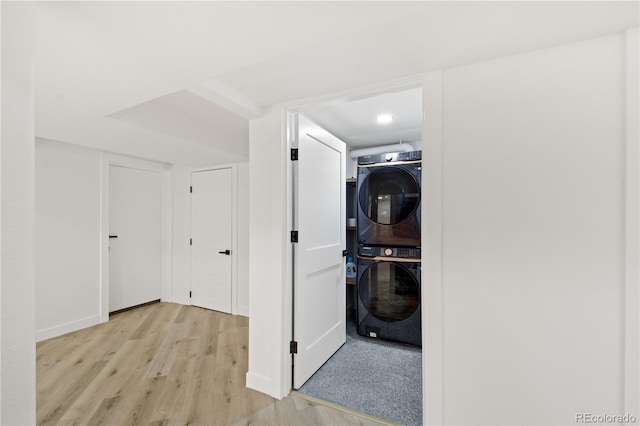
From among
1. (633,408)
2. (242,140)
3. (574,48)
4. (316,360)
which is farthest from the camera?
(242,140)

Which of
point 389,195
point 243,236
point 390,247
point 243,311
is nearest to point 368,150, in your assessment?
point 389,195

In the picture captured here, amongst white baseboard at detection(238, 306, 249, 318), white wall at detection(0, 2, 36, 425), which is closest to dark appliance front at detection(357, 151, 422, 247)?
white baseboard at detection(238, 306, 249, 318)

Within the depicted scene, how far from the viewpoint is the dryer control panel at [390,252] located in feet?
8.50

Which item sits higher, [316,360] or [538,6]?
[538,6]

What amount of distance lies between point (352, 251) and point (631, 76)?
9.25ft

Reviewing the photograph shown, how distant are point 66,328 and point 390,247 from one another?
338 centimetres

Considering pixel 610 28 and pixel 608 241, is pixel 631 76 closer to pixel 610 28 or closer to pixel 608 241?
pixel 610 28

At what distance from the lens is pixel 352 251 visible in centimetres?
363

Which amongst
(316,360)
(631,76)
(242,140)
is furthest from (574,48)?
(242,140)

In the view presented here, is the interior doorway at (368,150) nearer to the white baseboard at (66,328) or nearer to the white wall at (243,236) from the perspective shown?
the white wall at (243,236)

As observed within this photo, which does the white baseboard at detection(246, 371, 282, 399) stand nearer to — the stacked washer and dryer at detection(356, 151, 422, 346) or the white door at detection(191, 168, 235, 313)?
the stacked washer and dryer at detection(356, 151, 422, 346)

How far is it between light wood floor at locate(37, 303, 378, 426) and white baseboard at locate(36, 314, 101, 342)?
70 millimetres

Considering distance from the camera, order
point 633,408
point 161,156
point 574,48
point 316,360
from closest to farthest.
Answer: point 633,408 < point 574,48 < point 316,360 < point 161,156

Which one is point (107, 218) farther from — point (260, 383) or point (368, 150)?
point (368, 150)
